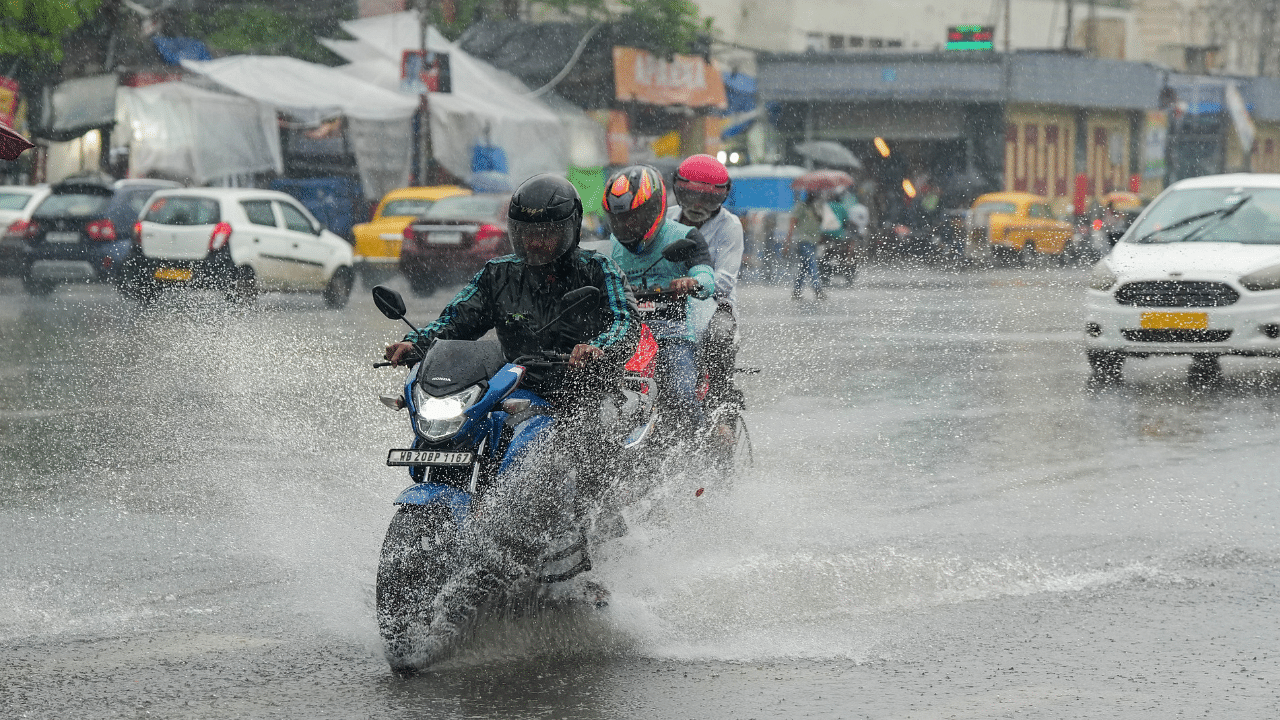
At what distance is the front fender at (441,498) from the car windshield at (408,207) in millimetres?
21362

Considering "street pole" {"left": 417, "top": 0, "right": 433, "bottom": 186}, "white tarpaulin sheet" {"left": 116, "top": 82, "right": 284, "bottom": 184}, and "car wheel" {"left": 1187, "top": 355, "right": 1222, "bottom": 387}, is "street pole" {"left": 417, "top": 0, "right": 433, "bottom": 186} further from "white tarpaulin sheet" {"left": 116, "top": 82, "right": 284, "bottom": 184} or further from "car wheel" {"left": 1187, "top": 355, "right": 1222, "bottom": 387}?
"car wheel" {"left": 1187, "top": 355, "right": 1222, "bottom": 387}

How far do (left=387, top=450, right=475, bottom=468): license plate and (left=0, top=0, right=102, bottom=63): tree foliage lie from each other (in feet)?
95.1

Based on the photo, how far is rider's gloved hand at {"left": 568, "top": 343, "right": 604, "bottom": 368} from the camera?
18.2 feet

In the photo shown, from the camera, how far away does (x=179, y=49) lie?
34938mm

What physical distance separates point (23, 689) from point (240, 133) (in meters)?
27.2

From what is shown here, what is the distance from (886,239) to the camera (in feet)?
134

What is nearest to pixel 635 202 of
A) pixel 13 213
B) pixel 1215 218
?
pixel 1215 218

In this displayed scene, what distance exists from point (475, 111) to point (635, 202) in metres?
28.9

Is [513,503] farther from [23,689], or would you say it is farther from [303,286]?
[303,286]

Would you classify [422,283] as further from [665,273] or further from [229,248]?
[665,273]

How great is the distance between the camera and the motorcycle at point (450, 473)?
513cm

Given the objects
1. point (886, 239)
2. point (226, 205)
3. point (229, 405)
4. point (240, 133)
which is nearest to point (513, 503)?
point (229, 405)

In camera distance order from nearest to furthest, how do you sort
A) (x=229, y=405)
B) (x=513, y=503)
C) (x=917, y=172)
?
(x=513, y=503), (x=229, y=405), (x=917, y=172)

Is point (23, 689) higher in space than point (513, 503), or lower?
lower
